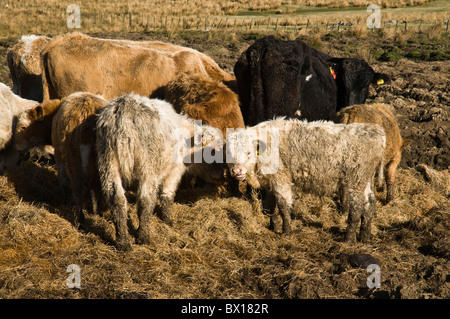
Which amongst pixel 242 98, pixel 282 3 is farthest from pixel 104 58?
pixel 282 3

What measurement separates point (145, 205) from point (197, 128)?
1594 millimetres

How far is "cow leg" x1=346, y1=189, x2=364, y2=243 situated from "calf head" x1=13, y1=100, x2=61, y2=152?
14.4 feet

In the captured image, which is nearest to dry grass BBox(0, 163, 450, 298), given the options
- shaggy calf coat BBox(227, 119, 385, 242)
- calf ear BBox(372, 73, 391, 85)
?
shaggy calf coat BBox(227, 119, 385, 242)

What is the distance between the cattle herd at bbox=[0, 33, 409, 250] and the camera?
203 inches

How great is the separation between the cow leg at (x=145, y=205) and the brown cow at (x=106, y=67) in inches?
125

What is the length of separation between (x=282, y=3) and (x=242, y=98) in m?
35.3

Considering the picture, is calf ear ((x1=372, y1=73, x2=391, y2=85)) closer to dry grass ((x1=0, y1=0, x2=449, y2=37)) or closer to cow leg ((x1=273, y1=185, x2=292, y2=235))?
cow leg ((x1=273, y1=185, x2=292, y2=235))

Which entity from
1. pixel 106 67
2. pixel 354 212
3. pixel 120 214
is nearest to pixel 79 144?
pixel 120 214

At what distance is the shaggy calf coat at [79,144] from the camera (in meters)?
5.66

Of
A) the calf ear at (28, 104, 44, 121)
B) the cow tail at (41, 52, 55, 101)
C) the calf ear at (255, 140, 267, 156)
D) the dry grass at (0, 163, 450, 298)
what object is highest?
the cow tail at (41, 52, 55, 101)

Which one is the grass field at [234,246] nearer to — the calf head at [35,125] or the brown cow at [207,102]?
the calf head at [35,125]

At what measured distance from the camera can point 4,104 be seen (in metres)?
7.16

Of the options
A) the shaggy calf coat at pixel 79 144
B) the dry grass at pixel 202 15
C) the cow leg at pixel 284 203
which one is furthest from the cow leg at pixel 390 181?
the dry grass at pixel 202 15
